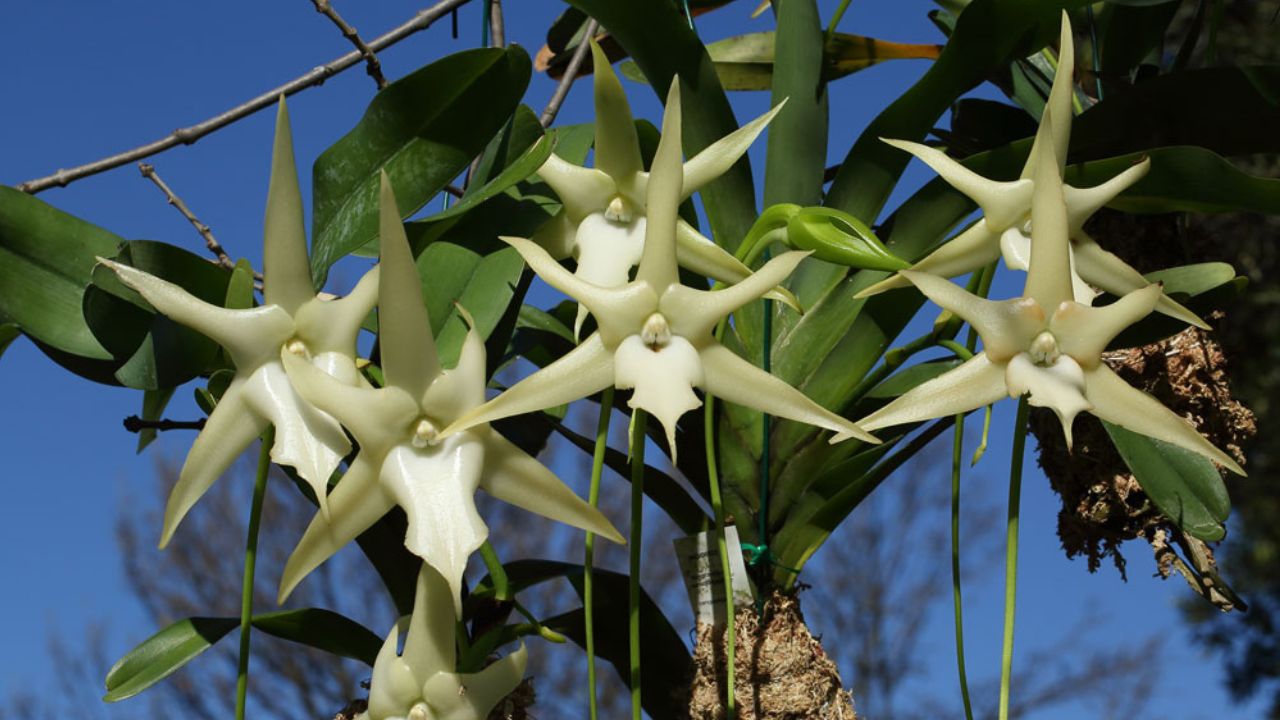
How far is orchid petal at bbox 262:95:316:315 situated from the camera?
0.81m

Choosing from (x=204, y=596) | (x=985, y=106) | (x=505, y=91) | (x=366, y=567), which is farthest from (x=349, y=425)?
(x=204, y=596)

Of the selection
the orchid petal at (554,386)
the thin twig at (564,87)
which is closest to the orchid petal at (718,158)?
the orchid petal at (554,386)

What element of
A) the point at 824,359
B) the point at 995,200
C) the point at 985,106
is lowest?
the point at 995,200

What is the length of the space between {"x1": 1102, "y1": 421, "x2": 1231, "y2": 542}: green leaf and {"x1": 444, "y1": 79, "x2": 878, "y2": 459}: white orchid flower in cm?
66

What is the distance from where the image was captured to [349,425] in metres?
0.74

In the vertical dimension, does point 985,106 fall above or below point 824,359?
above

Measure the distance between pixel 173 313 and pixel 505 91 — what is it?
0.41 m

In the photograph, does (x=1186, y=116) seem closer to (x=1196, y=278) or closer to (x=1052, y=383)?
(x=1196, y=278)

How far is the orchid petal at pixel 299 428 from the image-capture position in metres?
0.78

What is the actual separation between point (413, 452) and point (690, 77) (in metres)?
0.67

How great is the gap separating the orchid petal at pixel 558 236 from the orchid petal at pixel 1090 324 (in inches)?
15.1

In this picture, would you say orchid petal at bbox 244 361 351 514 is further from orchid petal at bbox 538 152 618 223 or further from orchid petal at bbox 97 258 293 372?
orchid petal at bbox 538 152 618 223

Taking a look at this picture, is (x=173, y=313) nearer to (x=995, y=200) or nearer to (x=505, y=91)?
(x=505, y=91)

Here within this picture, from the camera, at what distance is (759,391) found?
749mm
